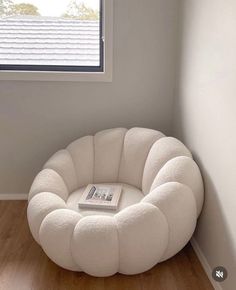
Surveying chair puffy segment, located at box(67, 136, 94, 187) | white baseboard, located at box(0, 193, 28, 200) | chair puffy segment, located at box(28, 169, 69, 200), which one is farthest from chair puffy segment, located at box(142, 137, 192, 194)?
white baseboard, located at box(0, 193, 28, 200)

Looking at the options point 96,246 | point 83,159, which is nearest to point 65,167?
point 83,159

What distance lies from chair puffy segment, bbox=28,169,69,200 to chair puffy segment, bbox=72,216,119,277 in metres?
0.44

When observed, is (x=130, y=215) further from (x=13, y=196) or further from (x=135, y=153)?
(x=13, y=196)

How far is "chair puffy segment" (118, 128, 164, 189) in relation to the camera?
2328mm

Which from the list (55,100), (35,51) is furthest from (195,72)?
(35,51)

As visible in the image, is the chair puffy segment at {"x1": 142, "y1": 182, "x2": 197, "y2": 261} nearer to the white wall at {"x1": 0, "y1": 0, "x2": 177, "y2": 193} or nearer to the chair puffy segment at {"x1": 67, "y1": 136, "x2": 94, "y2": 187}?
the chair puffy segment at {"x1": 67, "y1": 136, "x2": 94, "y2": 187}

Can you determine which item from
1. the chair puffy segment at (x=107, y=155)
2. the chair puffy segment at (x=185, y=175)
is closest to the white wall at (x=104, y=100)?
the chair puffy segment at (x=107, y=155)

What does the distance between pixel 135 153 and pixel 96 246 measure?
34.7 inches

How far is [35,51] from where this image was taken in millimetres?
2559

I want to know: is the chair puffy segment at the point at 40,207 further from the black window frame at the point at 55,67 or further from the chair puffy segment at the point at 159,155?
the black window frame at the point at 55,67

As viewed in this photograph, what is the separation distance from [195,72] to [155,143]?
0.55 metres

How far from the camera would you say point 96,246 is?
5.36 ft

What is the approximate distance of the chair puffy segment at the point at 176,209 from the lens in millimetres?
1759
